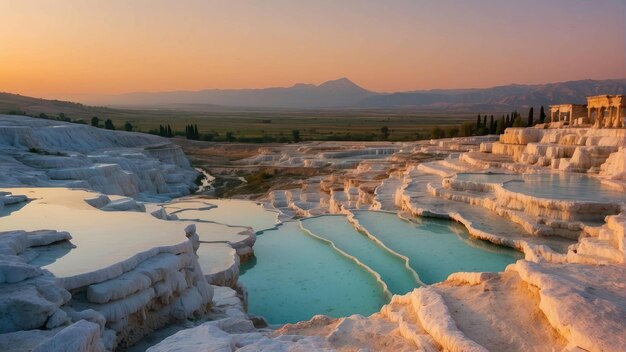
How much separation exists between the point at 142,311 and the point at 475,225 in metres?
7.19

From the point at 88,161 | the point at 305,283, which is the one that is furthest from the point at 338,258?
the point at 88,161

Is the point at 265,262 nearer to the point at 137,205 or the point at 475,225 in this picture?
the point at 137,205

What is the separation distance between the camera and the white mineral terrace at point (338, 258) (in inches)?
145

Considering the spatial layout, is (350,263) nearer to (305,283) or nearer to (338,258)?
(338,258)

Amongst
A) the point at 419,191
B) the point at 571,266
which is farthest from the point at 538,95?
the point at 571,266

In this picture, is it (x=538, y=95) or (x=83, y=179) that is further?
(x=538, y=95)

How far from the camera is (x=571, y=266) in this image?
15.1 ft

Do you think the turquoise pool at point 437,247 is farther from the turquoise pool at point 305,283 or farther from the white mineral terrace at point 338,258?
the turquoise pool at point 305,283

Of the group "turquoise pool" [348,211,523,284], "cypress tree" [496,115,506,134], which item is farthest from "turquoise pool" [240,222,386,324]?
"cypress tree" [496,115,506,134]

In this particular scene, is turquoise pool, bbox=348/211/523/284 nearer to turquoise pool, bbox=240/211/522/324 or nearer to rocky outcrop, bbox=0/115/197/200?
turquoise pool, bbox=240/211/522/324

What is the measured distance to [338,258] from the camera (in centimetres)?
916

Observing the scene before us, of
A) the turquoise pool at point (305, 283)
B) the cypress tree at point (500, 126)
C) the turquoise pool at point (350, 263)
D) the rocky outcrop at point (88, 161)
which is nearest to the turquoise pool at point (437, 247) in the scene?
the turquoise pool at point (350, 263)

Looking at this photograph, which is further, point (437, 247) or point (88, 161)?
point (88, 161)

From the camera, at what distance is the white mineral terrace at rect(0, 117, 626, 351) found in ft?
12.1
